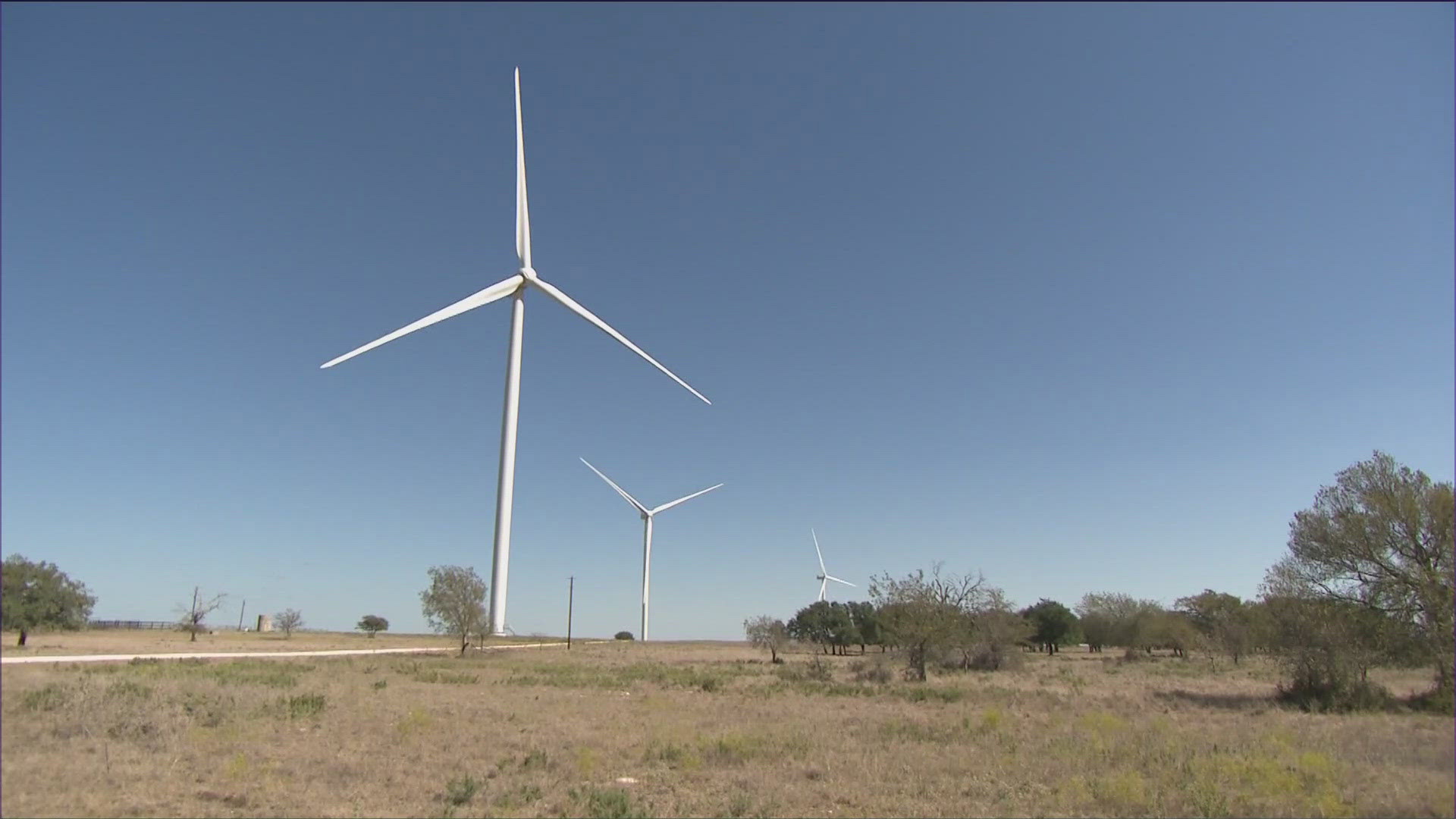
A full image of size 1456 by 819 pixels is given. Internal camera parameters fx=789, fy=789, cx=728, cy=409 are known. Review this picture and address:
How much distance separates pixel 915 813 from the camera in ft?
46.6

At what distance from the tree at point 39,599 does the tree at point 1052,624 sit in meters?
95.1

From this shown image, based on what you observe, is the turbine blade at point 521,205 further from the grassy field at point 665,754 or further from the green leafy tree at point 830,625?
the green leafy tree at point 830,625

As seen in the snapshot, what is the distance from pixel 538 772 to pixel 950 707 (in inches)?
738

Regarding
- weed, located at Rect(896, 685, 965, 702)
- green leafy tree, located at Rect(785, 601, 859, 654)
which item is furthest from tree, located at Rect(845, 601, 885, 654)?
weed, located at Rect(896, 685, 965, 702)

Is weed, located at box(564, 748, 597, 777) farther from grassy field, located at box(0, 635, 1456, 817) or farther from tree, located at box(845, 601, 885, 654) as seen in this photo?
tree, located at box(845, 601, 885, 654)

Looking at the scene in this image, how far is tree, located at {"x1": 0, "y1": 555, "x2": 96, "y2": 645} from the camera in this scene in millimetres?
11703

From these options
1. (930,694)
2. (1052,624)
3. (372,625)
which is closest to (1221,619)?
(1052,624)

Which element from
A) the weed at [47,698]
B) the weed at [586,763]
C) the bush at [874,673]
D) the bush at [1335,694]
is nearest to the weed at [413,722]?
the weed at [586,763]

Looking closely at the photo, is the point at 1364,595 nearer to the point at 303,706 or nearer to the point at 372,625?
the point at 303,706

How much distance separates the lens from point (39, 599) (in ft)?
47.9

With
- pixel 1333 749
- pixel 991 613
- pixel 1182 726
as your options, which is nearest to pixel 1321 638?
pixel 1182 726

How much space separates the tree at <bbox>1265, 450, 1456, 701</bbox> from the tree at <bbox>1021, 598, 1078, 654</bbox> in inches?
2511

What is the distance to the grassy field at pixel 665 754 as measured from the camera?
14.0 m

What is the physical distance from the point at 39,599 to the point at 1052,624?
10001 centimetres
